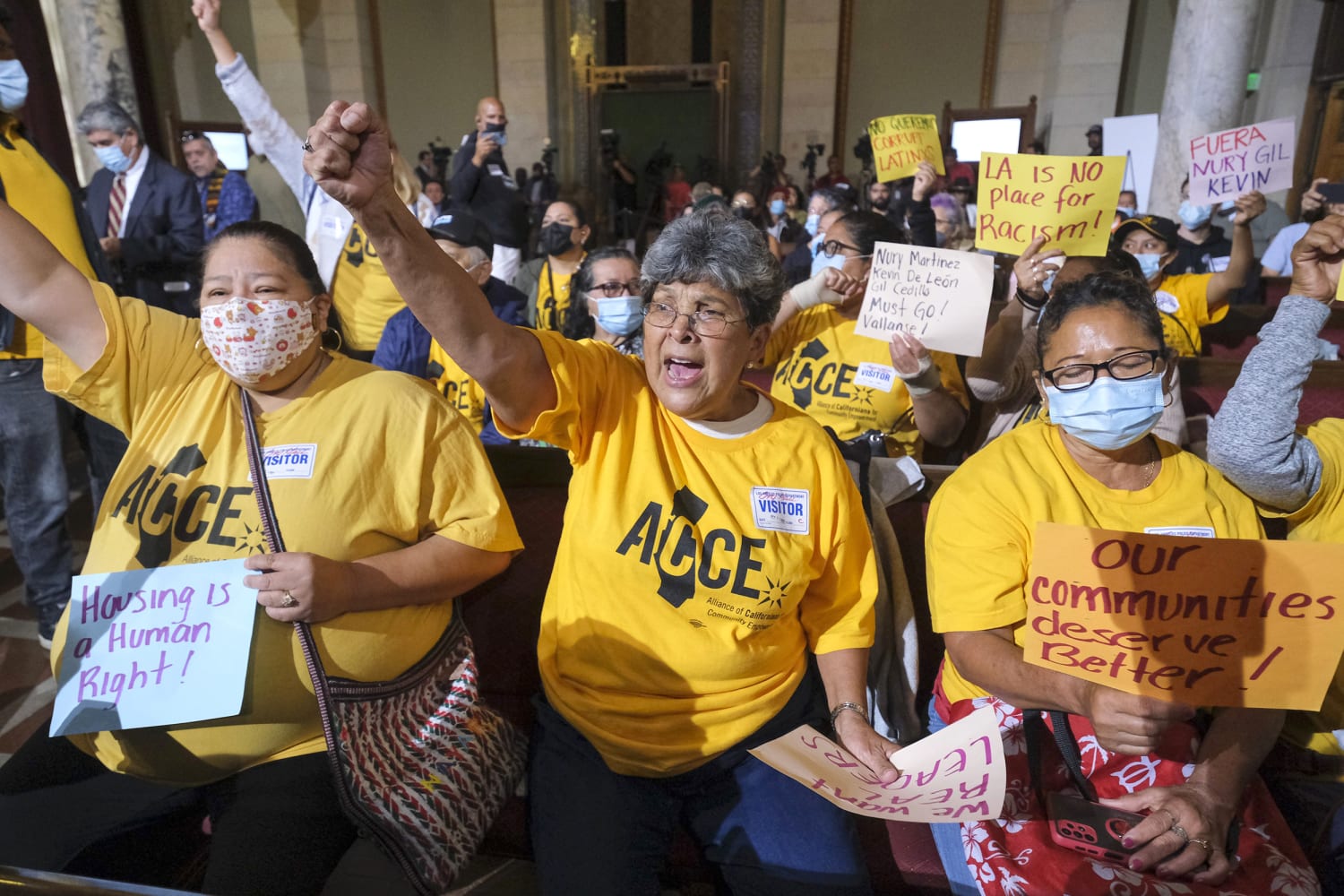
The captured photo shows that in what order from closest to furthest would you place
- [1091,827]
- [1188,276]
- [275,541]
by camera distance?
1. [1091,827]
2. [275,541]
3. [1188,276]

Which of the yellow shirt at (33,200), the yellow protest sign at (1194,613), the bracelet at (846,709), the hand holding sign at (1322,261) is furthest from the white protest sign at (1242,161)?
the yellow shirt at (33,200)

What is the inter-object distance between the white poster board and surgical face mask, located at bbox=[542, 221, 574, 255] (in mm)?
4743

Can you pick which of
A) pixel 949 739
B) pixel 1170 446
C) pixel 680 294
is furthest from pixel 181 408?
pixel 1170 446

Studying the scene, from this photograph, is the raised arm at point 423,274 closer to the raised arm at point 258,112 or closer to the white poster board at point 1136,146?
the raised arm at point 258,112

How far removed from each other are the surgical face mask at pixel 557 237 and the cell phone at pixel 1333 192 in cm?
430

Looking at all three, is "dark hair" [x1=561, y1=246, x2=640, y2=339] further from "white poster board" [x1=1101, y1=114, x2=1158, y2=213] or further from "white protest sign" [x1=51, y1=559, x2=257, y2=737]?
"white poster board" [x1=1101, y1=114, x2=1158, y2=213]

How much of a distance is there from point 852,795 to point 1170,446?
41.5 inches

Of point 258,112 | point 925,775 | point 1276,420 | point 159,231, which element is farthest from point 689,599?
point 159,231

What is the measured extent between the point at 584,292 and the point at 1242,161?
336cm

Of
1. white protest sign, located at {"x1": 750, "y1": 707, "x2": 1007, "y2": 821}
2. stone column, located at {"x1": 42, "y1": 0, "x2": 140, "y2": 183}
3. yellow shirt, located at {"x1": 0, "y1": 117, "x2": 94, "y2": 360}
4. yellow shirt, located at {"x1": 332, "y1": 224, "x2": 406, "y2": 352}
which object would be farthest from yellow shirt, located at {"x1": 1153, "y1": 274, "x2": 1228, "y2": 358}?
stone column, located at {"x1": 42, "y1": 0, "x2": 140, "y2": 183}

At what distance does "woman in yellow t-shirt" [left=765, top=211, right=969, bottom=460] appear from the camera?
8.79 feet

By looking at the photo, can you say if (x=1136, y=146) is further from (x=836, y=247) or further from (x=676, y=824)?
(x=676, y=824)

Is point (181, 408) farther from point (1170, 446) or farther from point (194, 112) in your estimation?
point (194, 112)

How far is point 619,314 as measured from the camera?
10.1 ft
